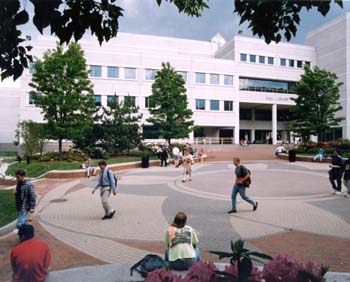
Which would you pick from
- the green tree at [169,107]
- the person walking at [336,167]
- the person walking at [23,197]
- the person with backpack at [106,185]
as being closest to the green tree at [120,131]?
the green tree at [169,107]

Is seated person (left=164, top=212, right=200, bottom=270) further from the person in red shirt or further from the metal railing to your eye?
the metal railing

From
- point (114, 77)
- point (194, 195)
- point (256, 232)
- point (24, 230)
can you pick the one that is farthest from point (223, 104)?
point (24, 230)

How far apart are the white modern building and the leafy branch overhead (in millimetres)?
38650

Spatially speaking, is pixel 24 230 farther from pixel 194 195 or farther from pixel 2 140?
pixel 2 140

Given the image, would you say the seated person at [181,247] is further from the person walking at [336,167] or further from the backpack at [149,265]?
the person walking at [336,167]

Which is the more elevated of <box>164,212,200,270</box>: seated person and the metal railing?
the metal railing

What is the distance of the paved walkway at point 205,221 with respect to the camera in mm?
5918

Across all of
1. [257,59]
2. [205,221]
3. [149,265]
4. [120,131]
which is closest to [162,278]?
[149,265]

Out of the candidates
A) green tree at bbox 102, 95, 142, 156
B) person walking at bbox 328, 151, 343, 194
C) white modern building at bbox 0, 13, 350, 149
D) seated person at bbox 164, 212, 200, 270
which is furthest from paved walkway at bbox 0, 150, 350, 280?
white modern building at bbox 0, 13, 350, 149

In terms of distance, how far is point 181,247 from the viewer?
414 cm

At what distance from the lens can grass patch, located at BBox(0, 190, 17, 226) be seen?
7.90m

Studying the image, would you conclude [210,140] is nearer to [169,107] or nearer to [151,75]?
[151,75]

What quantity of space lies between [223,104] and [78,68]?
32.2m

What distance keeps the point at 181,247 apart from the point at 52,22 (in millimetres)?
3470
